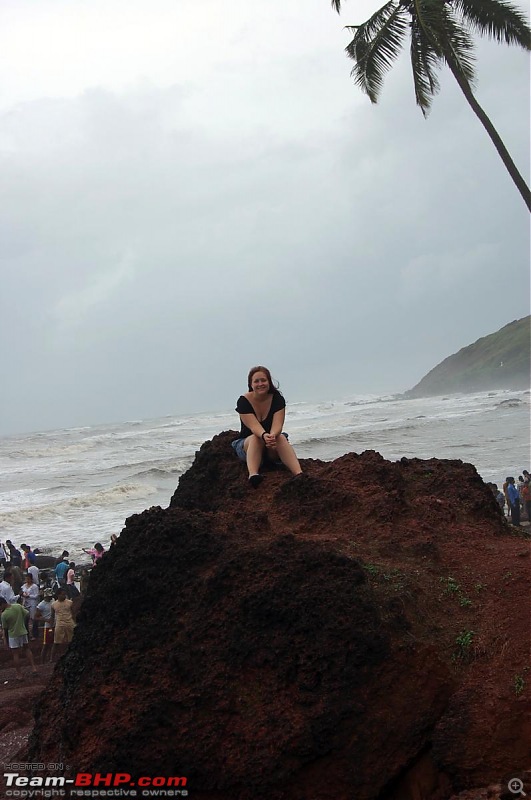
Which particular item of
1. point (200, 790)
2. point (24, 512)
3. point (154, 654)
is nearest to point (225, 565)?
point (154, 654)

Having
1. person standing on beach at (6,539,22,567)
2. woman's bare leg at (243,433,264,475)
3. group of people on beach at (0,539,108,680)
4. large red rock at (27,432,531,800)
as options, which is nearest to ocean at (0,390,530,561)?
person standing on beach at (6,539,22,567)

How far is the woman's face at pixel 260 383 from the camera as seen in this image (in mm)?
5227

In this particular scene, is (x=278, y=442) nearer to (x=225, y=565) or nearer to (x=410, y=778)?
(x=225, y=565)

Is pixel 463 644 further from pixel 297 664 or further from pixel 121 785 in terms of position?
pixel 121 785

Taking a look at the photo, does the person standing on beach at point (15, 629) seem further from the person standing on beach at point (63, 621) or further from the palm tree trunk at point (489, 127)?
the palm tree trunk at point (489, 127)

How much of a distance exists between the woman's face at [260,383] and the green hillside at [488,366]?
8140cm

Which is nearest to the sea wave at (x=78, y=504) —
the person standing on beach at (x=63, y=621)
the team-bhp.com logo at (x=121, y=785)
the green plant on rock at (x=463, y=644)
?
the person standing on beach at (x=63, y=621)

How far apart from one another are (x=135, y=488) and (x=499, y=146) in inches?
849

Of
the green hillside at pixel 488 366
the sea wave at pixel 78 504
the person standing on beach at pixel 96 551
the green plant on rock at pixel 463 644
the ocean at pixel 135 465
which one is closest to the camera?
the green plant on rock at pixel 463 644

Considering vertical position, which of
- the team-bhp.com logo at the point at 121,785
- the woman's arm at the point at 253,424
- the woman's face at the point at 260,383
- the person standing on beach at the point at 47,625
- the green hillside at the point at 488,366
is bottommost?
the person standing on beach at the point at 47,625

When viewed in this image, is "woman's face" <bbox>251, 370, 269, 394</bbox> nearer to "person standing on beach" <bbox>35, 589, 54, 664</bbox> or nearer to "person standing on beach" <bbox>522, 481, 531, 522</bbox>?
"person standing on beach" <bbox>35, 589, 54, 664</bbox>

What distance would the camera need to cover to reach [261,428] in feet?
Result: 16.4

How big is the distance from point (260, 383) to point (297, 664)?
261cm

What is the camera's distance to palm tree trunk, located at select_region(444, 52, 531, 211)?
9.91 m
